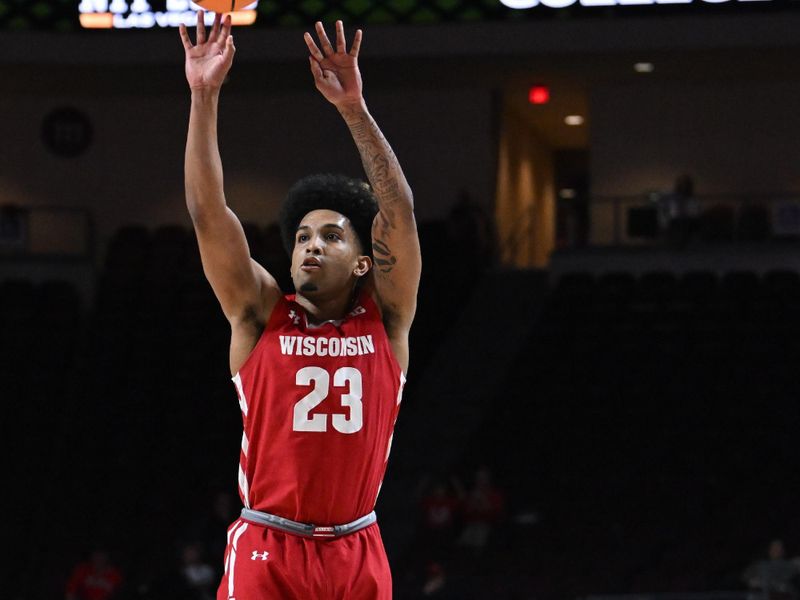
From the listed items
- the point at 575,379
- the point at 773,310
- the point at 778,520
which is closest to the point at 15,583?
the point at 575,379

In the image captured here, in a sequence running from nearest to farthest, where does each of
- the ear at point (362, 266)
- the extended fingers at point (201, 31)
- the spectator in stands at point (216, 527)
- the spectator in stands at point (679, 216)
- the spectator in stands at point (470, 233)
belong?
the extended fingers at point (201, 31)
the ear at point (362, 266)
the spectator in stands at point (216, 527)
the spectator in stands at point (679, 216)
the spectator in stands at point (470, 233)

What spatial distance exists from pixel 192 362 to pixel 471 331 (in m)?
3.67

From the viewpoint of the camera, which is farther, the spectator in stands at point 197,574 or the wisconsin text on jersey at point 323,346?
the spectator in stands at point 197,574

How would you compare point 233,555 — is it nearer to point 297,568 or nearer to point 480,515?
point 297,568

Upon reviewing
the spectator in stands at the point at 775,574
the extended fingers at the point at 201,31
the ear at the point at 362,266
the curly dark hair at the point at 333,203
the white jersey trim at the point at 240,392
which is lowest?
the spectator in stands at the point at 775,574

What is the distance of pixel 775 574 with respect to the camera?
40.1 ft

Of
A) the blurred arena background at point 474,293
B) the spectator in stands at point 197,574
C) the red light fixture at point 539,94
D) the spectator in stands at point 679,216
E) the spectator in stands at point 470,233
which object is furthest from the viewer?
the red light fixture at point 539,94

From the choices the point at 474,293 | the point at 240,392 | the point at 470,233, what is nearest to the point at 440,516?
the point at 474,293

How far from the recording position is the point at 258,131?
878 inches

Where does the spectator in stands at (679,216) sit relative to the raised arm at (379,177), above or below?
above

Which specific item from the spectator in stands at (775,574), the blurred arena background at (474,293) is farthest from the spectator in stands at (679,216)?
the spectator in stands at (775,574)

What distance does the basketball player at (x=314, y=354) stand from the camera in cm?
426

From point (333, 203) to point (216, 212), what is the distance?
406 millimetres

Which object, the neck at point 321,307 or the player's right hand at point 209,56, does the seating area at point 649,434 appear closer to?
the neck at point 321,307
